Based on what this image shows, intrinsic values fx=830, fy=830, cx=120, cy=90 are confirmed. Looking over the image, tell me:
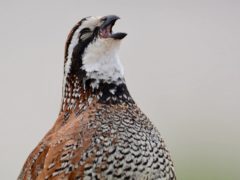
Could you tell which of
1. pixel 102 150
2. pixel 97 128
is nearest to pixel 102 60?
pixel 97 128

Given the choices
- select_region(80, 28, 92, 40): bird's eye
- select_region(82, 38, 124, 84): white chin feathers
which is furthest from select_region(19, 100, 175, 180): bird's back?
select_region(80, 28, 92, 40): bird's eye

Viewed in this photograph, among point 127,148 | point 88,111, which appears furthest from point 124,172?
point 88,111

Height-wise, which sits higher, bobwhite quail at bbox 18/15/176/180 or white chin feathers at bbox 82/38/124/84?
white chin feathers at bbox 82/38/124/84

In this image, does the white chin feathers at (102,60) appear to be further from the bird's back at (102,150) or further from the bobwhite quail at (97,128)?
the bird's back at (102,150)

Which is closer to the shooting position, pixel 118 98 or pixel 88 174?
pixel 88 174

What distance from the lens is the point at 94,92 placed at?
5.43 m

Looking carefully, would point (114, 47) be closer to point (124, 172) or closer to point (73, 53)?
point (73, 53)

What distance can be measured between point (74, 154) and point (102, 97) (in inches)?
21.4

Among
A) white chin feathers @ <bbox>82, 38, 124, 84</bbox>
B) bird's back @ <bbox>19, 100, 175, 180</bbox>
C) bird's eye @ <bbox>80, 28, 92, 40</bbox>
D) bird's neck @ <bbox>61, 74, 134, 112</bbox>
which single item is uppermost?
bird's eye @ <bbox>80, 28, 92, 40</bbox>

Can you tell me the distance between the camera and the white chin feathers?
5355 mm

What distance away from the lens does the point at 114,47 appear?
5363 mm

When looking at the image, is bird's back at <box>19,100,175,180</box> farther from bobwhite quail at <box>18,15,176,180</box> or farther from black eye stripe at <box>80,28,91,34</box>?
black eye stripe at <box>80,28,91,34</box>

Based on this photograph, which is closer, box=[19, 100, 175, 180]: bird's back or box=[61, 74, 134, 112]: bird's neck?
box=[19, 100, 175, 180]: bird's back

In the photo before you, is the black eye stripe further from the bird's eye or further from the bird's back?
the bird's back
